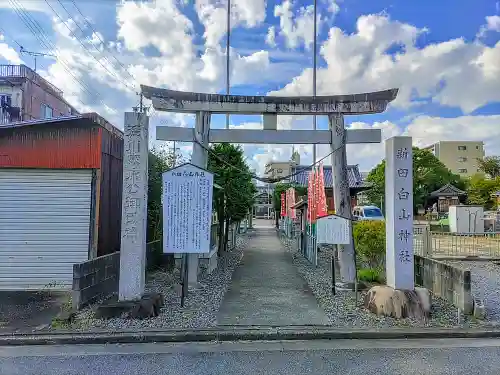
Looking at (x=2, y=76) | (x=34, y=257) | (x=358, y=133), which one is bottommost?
(x=34, y=257)

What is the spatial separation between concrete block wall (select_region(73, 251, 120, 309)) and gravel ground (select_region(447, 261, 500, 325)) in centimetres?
715

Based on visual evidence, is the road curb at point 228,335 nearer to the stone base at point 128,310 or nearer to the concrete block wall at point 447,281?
the stone base at point 128,310

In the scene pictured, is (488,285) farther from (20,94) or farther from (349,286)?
(20,94)

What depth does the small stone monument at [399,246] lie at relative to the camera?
6.82 m

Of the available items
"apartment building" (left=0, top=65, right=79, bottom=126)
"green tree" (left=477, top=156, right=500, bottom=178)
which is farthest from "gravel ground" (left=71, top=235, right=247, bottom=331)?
"green tree" (left=477, top=156, right=500, bottom=178)

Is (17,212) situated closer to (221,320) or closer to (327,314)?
(221,320)

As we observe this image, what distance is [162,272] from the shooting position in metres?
11.1

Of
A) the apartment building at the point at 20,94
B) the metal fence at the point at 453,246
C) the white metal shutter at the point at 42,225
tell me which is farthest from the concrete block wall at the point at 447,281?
the apartment building at the point at 20,94

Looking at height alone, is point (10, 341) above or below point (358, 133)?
below

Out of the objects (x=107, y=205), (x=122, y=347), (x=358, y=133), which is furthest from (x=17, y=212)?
(x=358, y=133)

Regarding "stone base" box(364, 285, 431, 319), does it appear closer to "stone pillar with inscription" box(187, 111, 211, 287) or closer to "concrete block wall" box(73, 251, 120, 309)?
"stone pillar with inscription" box(187, 111, 211, 287)

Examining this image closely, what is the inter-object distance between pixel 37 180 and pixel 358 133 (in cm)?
784

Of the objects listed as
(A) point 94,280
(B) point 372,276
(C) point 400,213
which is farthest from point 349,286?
(A) point 94,280

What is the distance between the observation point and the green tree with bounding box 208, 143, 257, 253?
13695 mm
